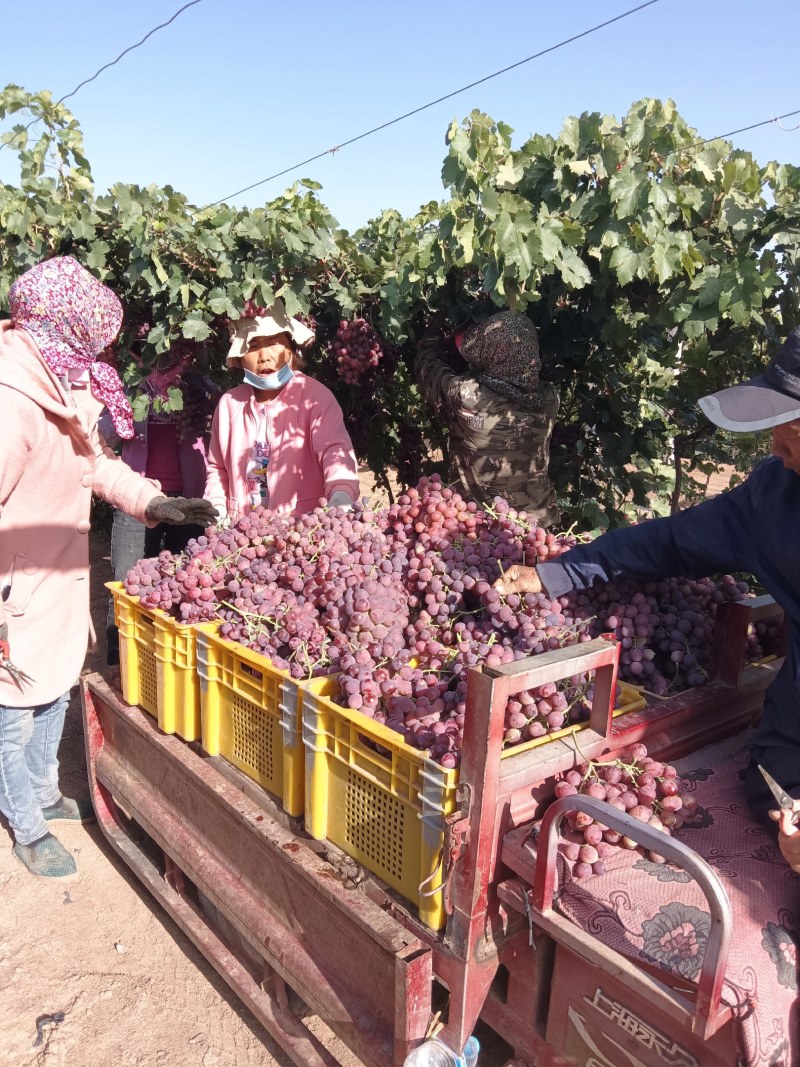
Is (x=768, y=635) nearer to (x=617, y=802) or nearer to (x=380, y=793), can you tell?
(x=617, y=802)

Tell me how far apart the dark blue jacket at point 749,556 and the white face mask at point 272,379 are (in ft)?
5.86

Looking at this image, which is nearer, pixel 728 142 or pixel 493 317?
pixel 728 142

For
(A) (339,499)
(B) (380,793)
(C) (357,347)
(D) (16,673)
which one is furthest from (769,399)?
(C) (357,347)

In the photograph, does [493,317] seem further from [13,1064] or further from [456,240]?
[13,1064]

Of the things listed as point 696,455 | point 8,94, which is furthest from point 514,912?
point 8,94

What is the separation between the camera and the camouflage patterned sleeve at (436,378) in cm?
331

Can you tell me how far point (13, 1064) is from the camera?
2354mm

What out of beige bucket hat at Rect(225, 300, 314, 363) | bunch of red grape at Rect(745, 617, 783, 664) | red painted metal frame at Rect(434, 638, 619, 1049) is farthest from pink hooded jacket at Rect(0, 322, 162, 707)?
bunch of red grape at Rect(745, 617, 783, 664)

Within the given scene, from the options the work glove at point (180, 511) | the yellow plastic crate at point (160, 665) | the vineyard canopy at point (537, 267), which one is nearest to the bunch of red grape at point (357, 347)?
the vineyard canopy at point (537, 267)

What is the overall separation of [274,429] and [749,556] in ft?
7.28

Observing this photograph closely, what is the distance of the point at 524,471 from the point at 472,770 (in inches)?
76.3

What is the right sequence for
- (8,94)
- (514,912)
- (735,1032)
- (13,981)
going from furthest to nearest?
1. (8,94)
2. (13,981)
3. (514,912)
4. (735,1032)

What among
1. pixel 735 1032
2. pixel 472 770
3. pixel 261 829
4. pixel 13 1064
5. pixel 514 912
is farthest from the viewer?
pixel 13 1064

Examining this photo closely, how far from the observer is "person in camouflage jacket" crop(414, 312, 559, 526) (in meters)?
3.24
